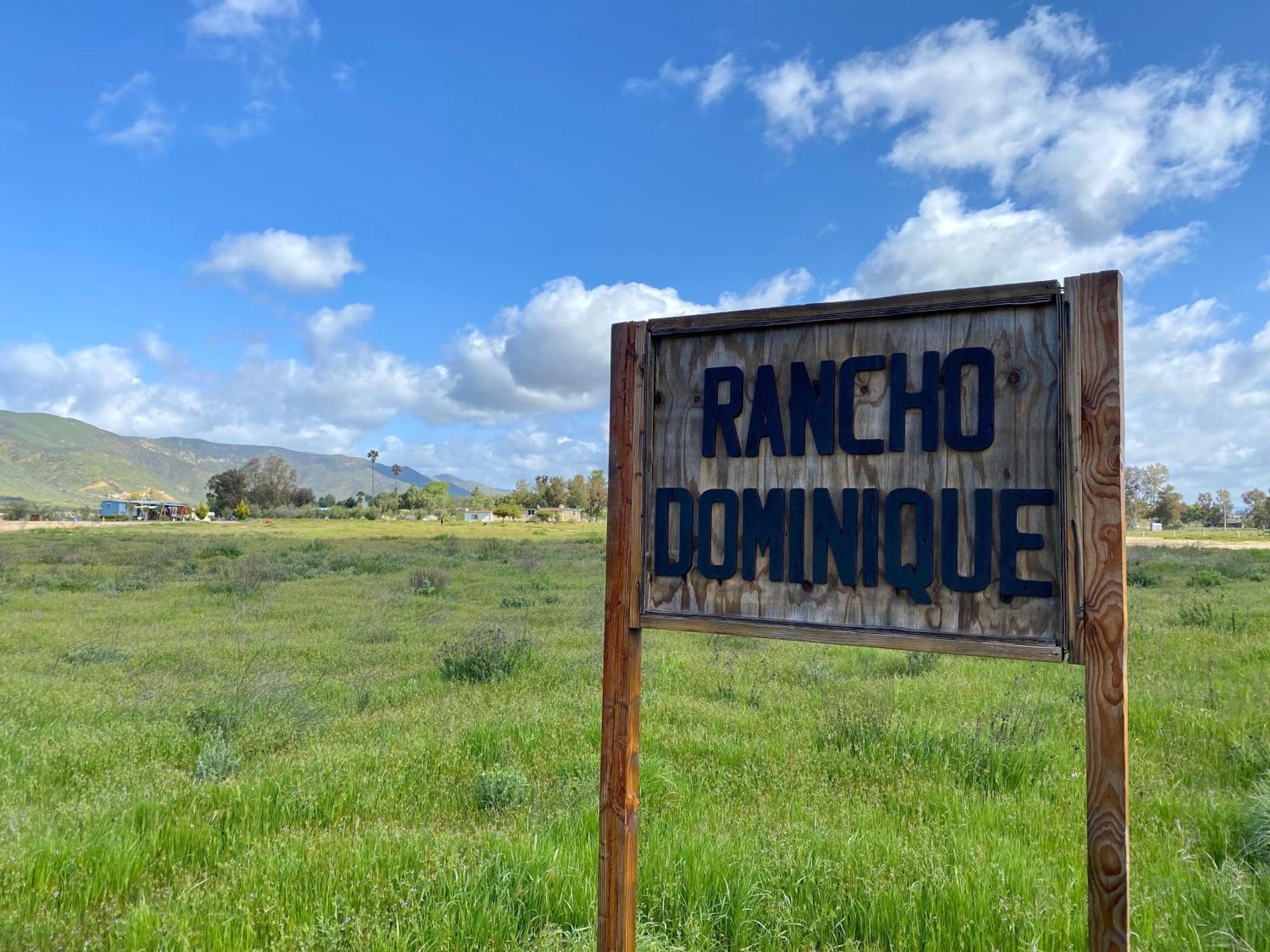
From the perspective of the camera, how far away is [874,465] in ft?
8.97

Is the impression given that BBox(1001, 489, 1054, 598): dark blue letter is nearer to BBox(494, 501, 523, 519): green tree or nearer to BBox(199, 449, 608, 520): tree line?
BBox(199, 449, 608, 520): tree line

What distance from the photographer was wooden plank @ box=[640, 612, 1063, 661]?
2.41 meters

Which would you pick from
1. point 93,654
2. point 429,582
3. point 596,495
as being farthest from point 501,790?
point 596,495

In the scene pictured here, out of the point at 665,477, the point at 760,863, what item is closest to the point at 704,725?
the point at 760,863

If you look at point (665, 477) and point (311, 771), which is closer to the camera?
point (665, 477)

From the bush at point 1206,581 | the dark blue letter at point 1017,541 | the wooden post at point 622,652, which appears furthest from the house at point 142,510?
the dark blue letter at point 1017,541

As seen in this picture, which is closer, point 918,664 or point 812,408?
point 812,408

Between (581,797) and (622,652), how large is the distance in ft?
8.81

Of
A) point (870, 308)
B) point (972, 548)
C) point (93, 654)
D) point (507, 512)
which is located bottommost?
point (93, 654)

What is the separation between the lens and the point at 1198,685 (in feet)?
27.1

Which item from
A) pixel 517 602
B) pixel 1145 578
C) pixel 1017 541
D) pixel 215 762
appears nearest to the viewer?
pixel 1017 541

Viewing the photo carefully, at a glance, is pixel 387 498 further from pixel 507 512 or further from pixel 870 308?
pixel 870 308

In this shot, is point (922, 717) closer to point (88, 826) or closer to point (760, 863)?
point (760, 863)

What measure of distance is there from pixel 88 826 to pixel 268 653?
22.5ft
